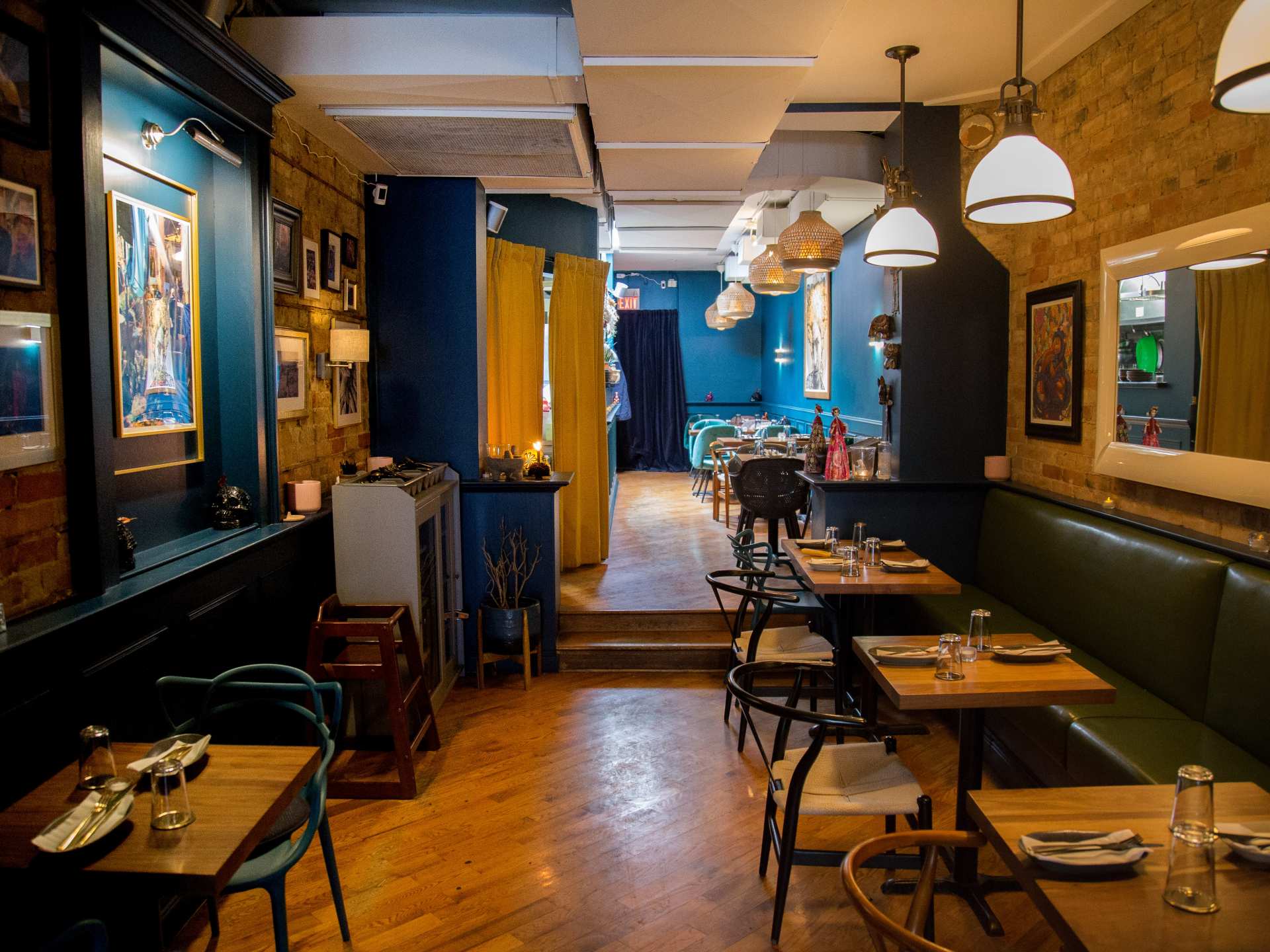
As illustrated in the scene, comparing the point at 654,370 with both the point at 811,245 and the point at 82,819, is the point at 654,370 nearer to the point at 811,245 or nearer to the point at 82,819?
the point at 811,245

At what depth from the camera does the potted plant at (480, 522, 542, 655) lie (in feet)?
16.8

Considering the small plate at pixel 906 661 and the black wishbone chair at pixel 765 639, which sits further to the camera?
the black wishbone chair at pixel 765 639

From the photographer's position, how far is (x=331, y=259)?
15.0ft

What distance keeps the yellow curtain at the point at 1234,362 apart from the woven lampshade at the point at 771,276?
4.11 m

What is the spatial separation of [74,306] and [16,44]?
26.7 inches

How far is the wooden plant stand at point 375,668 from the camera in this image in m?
3.66

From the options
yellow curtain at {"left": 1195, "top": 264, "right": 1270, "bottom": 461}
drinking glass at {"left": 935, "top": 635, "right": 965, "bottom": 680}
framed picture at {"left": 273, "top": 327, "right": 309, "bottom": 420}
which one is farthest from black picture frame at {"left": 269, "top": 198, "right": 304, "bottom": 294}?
yellow curtain at {"left": 1195, "top": 264, "right": 1270, "bottom": 461}

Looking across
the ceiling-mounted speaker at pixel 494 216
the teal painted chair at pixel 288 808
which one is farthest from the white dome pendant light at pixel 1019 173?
the ceiling-mounted speaker at pixel 494 216

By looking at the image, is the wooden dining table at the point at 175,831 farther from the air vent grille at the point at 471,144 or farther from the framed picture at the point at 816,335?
the framed picture at the point at 816,335

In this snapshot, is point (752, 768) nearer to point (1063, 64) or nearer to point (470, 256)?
point (470, 256)

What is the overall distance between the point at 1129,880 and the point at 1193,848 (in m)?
0.13

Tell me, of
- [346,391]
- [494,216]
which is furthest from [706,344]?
[346,391]

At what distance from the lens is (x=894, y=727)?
2.68 meters

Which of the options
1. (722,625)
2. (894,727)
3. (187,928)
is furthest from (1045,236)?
(187,928)
